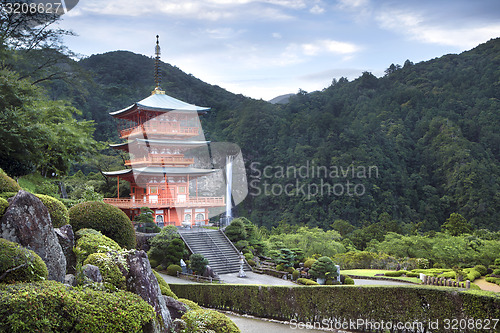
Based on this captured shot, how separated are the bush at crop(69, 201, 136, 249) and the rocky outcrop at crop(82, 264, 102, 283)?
3.34 m

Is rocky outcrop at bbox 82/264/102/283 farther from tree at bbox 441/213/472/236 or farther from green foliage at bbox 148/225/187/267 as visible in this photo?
tree at bbox 441/213/472/236

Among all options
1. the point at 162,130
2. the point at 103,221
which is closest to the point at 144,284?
the point at 103,221

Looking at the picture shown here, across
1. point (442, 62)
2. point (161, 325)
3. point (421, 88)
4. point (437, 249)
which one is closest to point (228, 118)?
point (421, 88)

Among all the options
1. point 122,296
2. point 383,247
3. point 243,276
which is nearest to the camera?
point 122,296

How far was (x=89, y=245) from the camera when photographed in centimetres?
766

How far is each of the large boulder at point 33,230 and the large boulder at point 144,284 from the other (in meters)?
1.05

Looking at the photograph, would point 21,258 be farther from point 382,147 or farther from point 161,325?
point 382,147

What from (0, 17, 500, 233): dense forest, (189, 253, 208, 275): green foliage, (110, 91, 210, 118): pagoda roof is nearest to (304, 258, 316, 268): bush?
(189, 253, 208, 275): green foliage

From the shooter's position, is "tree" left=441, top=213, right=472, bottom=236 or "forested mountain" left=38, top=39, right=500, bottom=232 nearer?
"tree" left=441, top=213, right=472, bottom=236

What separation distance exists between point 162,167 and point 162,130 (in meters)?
2.50

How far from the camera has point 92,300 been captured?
17.7 feet

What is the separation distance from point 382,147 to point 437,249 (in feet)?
113

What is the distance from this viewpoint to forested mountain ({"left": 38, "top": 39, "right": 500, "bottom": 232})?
4784 cm

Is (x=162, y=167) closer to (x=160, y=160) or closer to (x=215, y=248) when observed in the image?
(x=160, y=160)
